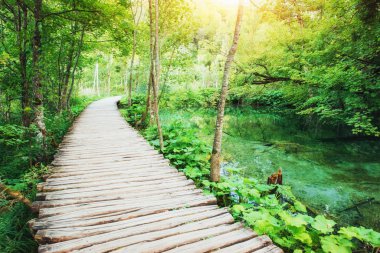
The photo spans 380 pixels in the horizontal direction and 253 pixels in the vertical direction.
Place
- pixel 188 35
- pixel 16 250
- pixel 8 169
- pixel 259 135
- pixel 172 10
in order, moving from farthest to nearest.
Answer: pixel 259 135 < pixel 188 35 < pixel 172 10 < pixel 8 169 < pixel 16 250

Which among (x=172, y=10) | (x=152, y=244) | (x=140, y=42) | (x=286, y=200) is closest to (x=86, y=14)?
(x=172, y=10)

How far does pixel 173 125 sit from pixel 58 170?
17.7ft

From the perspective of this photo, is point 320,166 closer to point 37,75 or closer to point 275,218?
point 275,218

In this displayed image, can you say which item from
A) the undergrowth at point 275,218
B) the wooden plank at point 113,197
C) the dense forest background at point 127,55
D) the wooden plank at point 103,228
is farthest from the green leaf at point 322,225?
the dense forest background at point 127,55

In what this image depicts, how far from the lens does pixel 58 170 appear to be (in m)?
5.00

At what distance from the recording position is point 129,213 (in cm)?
350

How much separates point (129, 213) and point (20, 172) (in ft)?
15.6

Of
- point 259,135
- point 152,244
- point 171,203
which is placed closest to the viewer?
point 152,244

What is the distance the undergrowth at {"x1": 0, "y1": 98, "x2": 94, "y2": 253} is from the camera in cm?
351

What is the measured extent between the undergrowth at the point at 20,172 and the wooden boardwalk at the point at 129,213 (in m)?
0.55

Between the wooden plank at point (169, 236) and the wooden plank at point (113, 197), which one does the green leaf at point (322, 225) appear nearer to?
the wooden plank at point (169, 236)

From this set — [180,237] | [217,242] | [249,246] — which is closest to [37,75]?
[180,237]

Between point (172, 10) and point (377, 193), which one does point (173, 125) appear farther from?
point (377, 193)

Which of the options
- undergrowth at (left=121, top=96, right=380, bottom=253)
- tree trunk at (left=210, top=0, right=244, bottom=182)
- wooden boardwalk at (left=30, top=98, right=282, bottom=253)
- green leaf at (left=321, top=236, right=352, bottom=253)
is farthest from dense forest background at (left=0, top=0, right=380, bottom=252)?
green leaf at (left=321, top=236, right=352, bottom=253)
